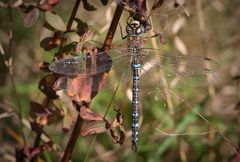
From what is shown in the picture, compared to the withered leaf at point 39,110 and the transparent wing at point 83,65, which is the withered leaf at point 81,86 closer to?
the transparent wing at point 83,65

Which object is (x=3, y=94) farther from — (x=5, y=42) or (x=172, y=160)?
(x=172, y=160)

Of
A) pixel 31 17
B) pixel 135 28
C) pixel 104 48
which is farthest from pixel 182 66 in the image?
pixel 31 17

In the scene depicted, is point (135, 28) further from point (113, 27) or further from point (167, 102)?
point (167, 102)

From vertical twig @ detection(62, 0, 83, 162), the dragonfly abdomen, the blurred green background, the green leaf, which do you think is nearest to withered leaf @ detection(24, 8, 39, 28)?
the green leaf

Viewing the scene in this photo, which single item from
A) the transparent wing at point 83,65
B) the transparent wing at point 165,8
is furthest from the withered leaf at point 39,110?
the transparent wing at point 165,8

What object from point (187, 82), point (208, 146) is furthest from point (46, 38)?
point (208, 146)

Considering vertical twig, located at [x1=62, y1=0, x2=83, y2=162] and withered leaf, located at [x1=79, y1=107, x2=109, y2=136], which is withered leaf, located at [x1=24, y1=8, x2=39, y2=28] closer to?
vertical twig, located at [x1=62, y1=0, x2=83, y2=162]
